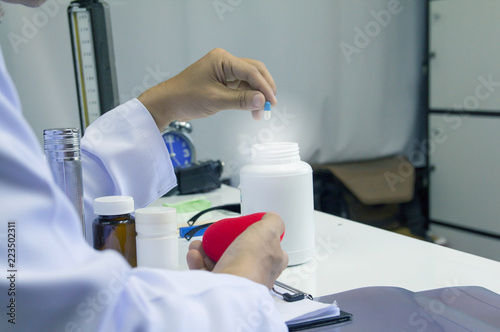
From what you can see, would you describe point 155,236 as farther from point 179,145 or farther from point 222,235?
point 179,145

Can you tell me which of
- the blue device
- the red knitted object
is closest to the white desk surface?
the red knitted object

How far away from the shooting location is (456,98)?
2.10 m

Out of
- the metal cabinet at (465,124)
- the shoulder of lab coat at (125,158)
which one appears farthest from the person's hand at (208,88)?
the metal cabinet at (465,124)

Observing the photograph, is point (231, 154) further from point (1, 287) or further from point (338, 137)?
point (1, 287)

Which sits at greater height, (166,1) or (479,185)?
(166,1)

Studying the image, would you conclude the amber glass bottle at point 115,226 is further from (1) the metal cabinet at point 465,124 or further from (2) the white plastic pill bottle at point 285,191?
(1) the metal cabinet at point 465,124

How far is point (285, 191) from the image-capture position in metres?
0.85

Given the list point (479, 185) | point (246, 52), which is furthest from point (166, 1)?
point (479, 185)

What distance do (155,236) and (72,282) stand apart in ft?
A: 1.10

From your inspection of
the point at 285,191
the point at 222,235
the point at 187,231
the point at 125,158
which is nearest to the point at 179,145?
the point at 187,231

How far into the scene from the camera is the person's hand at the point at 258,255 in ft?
1.78

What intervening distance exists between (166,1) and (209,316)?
1.44 meters

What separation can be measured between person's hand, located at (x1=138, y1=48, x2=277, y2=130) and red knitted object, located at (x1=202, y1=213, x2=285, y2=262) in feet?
0.84

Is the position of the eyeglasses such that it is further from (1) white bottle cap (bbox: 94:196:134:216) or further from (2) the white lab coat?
(2) the white lab coat
